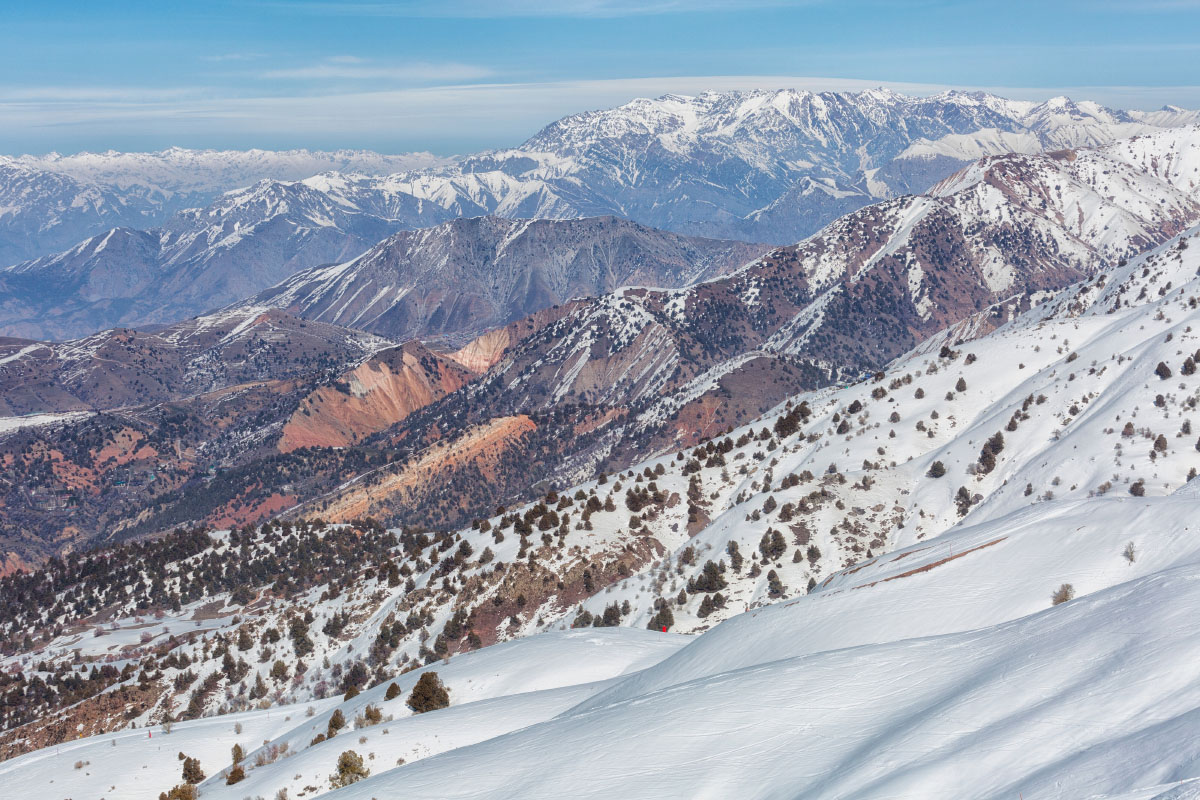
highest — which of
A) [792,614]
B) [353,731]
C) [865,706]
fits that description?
[865,706]

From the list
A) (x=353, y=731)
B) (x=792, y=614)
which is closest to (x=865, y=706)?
(x=792, y=614)

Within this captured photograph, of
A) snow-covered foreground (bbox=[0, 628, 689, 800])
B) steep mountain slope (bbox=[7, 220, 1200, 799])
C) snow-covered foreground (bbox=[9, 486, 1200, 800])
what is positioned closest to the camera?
snow-covered foreground (bbox=[9, 486, 1200, 800])

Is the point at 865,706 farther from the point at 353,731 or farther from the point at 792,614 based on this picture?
the point at 353,731

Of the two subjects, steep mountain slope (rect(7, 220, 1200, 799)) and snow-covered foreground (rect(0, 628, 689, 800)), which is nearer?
steep mountain slope (rect(7, 220, 1200, 799))

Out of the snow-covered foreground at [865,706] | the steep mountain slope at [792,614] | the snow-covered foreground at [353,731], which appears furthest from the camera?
the snow-covered foreground at [353,731]

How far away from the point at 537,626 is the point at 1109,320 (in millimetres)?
63678

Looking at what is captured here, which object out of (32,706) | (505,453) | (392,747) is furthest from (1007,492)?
(505,453)

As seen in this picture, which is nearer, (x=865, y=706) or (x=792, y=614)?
(x=865, y=706)

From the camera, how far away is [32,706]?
198 feet

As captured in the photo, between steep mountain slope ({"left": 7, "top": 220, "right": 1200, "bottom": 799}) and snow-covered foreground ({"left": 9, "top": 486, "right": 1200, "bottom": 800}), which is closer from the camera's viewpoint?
snow-covered foreground ({"left": 9, "top": 486, "right": 1200, "bottom": 800})

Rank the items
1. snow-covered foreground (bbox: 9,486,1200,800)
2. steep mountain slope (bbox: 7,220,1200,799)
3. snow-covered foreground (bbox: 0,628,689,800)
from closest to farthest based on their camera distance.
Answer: snow-covered foreground (bbox: 9,486,1200,800) → steep mountain slope (bbox: 7,220,1200,799) → snow-covered foreground (bbox: 0,628,689,800)

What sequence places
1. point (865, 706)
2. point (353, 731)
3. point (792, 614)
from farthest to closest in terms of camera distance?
point (792, 614) → point (353, 731) → point (865, 706)

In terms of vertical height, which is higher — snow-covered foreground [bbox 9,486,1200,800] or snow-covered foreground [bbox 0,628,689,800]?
snow-covered foreground [bbox 9,486,1200,800]

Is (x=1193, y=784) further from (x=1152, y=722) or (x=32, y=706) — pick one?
(x=32, y=706)
